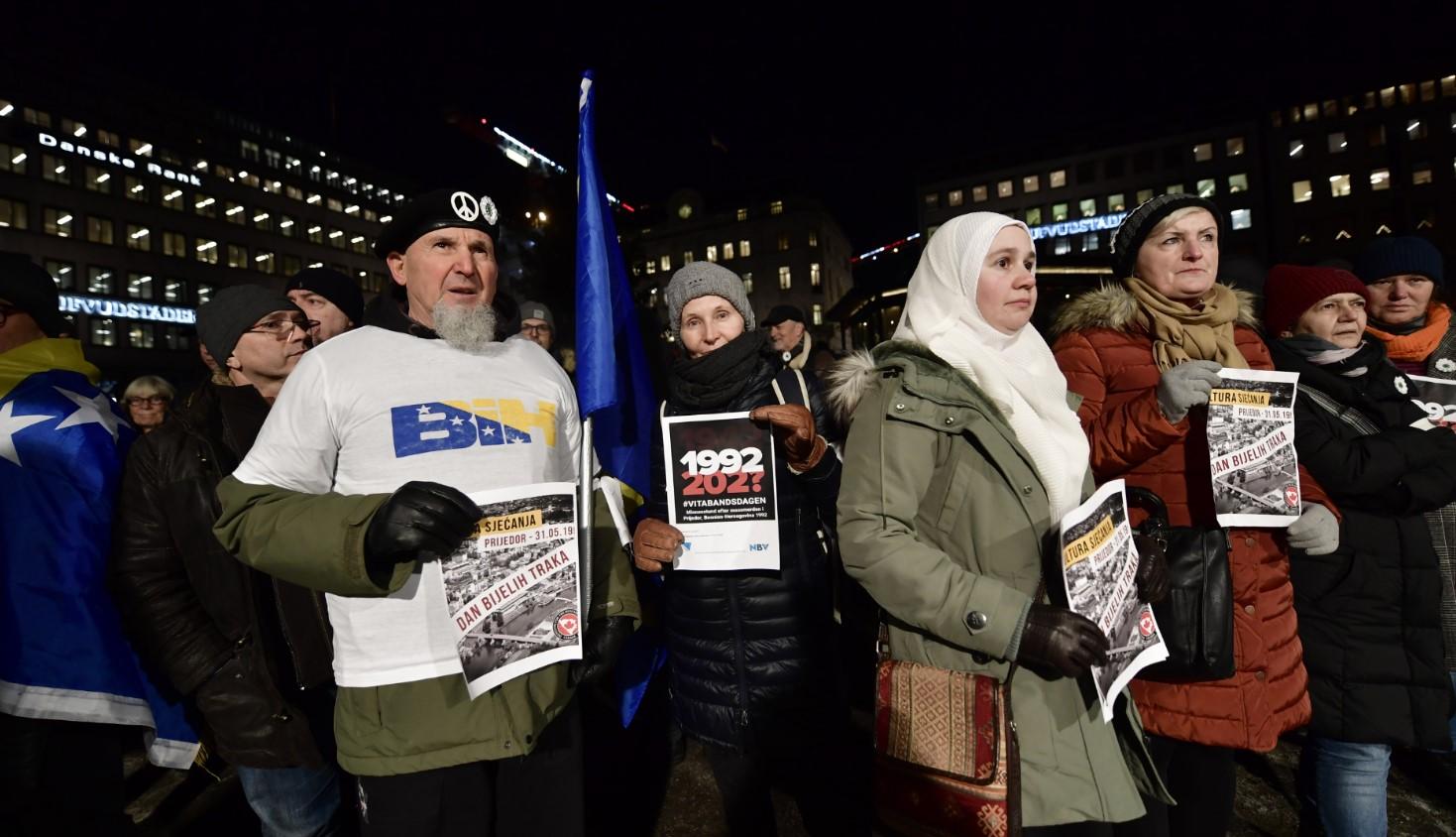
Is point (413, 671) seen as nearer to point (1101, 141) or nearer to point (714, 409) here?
point (714, 409)

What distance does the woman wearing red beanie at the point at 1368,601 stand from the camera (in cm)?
285

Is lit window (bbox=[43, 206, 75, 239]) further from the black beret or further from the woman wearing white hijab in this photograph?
the woman wearing white hijab

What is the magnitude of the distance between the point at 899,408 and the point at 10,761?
3.49 metres

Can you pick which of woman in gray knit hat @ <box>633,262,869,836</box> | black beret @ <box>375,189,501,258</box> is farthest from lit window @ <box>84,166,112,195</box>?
woman in gray knit hat @ <box>633,262,869,836</box>

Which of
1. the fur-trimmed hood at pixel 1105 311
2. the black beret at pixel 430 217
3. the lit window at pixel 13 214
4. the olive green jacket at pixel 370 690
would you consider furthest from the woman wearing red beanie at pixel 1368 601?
the lit window at pixel 13 214

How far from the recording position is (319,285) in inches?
181

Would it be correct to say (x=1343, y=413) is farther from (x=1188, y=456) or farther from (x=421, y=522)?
(x=421, y=522)

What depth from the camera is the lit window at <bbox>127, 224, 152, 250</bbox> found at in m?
54.4

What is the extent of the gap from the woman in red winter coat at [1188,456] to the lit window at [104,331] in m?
68.6

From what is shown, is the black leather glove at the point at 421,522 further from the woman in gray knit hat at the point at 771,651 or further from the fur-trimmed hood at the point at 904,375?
the fur-trimmed hood at the point at 904,375

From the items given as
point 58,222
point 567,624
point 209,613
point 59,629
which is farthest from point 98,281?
point 567,624

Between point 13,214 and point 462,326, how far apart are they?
6729 cm

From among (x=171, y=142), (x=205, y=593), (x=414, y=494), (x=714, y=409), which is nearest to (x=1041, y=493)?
(x=714, y=409)

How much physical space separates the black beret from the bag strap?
3602 millimetres
